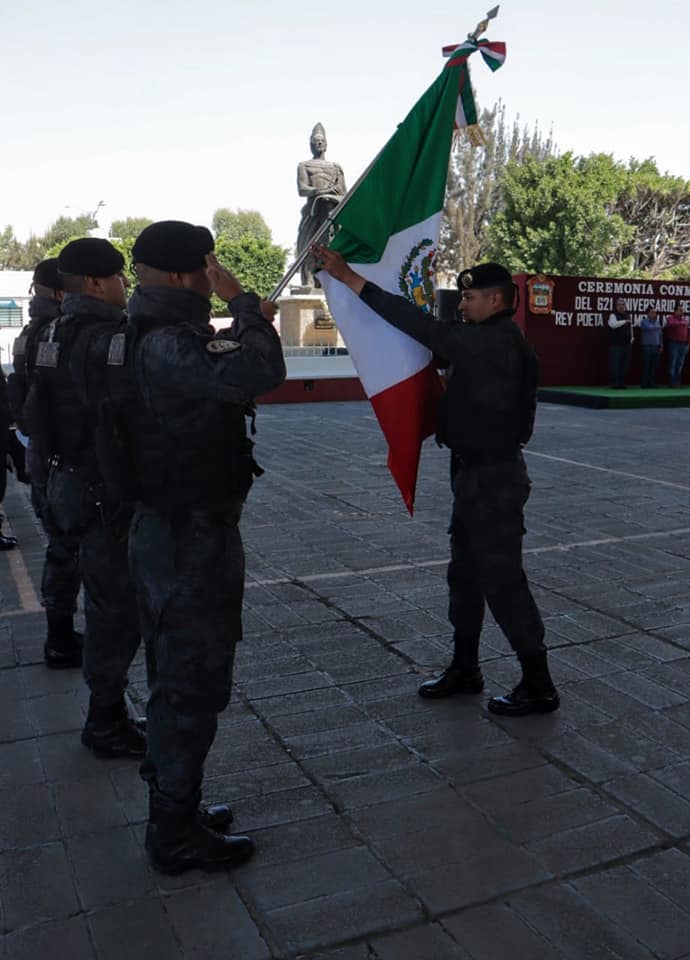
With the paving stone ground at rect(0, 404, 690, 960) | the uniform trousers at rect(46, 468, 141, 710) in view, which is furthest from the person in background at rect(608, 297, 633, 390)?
the uniform trousers at rect(46, 468, 141, 710)

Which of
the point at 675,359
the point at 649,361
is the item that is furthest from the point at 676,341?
the point at 649,361

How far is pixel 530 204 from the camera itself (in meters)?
43.0

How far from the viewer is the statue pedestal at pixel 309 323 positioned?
1942 cm

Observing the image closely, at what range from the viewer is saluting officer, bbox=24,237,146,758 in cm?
321

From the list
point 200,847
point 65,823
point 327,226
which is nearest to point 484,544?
point 327,226

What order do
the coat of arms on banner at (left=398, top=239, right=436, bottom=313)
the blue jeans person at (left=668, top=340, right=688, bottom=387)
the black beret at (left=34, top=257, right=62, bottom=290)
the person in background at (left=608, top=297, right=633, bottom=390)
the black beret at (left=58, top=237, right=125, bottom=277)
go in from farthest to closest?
the blue jeans person at (left=668, top=340, right=688, bottom=387)
the person in background at (left=608, top=297, right=633, bottom=390)
the black beret at (left=34, top=257, right=62, bottom=290)
the coat of arms on banner at (left=398, top=239, right=436, bottom=313)
the black beret at (left=58, top=237, right=125, bottom=277)

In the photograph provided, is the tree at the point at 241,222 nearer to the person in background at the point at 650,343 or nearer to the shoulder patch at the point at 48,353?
the person in background at the point at 650,343

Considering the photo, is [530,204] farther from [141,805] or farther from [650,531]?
[141,805]

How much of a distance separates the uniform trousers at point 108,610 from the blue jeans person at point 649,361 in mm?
16303

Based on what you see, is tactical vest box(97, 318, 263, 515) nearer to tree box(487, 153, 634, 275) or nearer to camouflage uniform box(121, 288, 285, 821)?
camouflage uniform box(121, 288, 285, 821)

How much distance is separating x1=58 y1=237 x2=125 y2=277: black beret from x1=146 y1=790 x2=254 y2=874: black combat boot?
6.26ft

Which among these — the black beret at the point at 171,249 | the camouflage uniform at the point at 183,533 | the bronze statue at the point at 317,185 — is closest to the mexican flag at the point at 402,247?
the black beret at the point at 171,249

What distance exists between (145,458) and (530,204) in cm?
4379

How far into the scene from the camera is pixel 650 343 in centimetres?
1764
